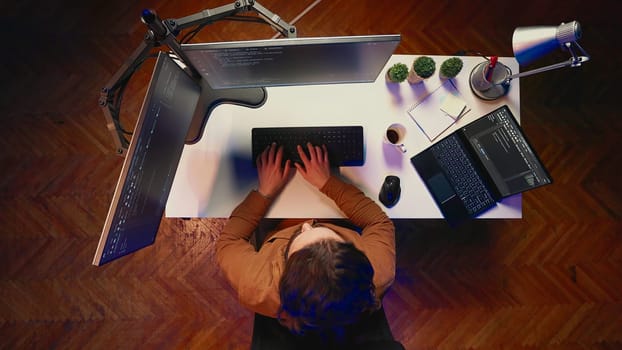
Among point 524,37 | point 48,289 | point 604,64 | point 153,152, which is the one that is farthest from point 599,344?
point 48,289

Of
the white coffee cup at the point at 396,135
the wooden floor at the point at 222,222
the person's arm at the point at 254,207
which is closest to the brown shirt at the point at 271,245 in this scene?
the person's arm at the point at 254,207

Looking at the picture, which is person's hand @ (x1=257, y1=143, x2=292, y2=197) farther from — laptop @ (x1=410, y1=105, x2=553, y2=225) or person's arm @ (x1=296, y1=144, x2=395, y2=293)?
laptop @ (x1=410, y1=105, x2=553, y2=225)

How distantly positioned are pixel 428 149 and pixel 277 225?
2.13 ft

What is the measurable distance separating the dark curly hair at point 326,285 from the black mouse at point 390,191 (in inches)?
11.9

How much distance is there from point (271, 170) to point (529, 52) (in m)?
0.87

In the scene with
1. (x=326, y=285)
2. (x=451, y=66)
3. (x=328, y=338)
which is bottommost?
(x=328, y=338)

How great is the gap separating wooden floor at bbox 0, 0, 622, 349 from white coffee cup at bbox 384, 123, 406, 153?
0.81 meters

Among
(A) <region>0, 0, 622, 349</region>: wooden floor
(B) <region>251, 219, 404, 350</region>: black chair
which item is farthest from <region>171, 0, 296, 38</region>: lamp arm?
(A) <region>0, 0, 622, 349</region>: wooden floor

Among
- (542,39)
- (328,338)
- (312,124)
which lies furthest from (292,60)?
(328,338)

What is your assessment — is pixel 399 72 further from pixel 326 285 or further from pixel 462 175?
pixel 326 285

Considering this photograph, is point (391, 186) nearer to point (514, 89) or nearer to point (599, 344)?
point (514, 89)

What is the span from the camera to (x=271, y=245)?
1.23 metres

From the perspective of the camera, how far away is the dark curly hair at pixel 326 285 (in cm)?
97

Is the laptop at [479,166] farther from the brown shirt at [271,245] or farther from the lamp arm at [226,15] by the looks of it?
the lamp arm at [226,15]
